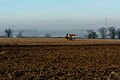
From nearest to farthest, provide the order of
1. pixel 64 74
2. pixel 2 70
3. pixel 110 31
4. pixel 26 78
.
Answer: pixel 26 78, pixel 64 74, pixel 2 70, pixel 110 31

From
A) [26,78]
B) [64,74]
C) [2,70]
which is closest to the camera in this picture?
[26,78]

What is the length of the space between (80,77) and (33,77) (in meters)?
2.58

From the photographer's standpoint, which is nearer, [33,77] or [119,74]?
[33,77]

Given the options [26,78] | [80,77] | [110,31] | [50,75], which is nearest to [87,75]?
[80,77]

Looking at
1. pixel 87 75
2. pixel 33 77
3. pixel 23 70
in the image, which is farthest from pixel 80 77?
pixel 23 70

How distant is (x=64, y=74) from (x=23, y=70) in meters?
2.88

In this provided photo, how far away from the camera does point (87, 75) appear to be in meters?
18.7

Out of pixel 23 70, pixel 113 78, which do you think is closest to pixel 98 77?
pixel 113 78

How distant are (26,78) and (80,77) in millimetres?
2963

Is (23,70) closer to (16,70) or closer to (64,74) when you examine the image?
(16,70)

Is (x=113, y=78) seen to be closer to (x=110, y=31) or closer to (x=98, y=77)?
(x=98, y=77)

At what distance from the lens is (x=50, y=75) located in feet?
61.0

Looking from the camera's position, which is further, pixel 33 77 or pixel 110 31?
pixel 110 31

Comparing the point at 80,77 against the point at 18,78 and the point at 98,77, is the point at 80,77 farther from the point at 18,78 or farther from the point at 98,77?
the point at 18,78
